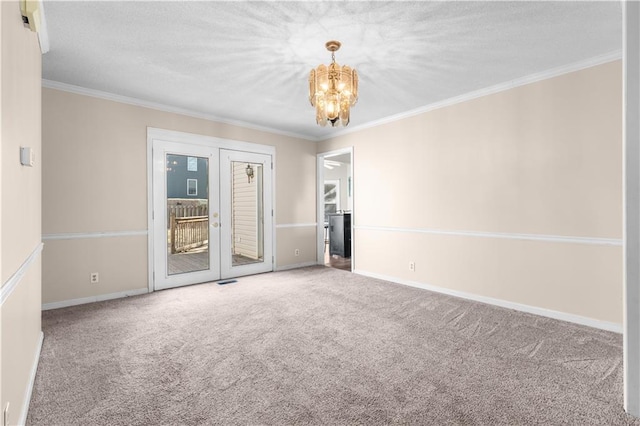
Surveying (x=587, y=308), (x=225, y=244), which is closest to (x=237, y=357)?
(x=225, y=244)

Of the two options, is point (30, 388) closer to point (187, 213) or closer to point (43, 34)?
point (43, 34)

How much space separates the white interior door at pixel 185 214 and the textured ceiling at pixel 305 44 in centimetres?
93

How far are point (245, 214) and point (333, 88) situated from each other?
3.16 meters

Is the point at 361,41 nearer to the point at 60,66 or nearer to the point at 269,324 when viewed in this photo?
the point at 269,324

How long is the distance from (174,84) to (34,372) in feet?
9.77

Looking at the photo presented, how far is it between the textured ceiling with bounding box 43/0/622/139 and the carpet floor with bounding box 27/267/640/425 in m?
2.56

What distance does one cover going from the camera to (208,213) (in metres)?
4.82

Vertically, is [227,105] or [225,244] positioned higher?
[227,105]

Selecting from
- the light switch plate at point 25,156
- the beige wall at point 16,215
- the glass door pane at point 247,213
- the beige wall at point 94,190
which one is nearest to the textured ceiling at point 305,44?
the beige wall at point 94,190

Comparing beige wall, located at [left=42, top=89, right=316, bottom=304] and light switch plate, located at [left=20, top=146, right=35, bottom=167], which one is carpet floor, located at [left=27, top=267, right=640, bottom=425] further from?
light switch plate, located at [left=20, top=146, right=35, bottom=167]

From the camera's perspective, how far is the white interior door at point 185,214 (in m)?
4.40

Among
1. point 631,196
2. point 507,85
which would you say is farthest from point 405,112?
point 631,196

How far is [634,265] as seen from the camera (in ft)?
3.57

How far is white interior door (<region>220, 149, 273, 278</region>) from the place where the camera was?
5.03 meters
